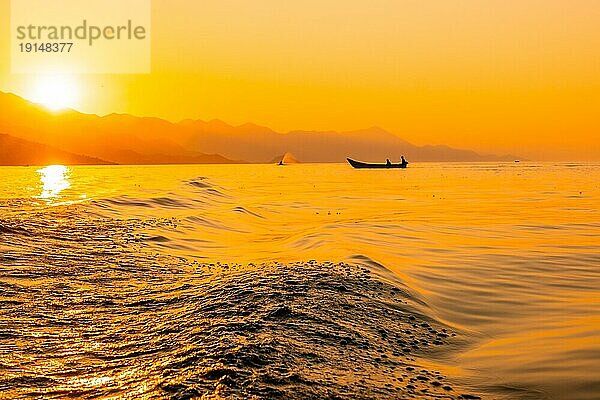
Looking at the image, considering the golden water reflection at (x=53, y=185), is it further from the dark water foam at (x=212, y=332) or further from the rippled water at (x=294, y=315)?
the dark water foam at (x=212, y=332)

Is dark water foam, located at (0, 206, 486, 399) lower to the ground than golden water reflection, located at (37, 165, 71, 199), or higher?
lower

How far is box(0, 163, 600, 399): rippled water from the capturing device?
5082mm

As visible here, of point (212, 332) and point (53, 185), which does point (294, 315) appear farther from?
point (53, 185)

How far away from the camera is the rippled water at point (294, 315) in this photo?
16.7ft

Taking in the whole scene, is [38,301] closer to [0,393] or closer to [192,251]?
[0,393]

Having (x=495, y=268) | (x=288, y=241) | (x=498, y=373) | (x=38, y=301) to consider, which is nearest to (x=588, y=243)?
(x=495, y=268)

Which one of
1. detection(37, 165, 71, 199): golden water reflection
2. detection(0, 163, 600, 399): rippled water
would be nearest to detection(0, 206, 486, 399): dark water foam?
detection(0, 163, 600, 399): rippled water

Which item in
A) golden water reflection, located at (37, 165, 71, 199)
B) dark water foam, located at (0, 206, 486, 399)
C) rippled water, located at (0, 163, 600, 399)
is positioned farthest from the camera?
golden water reflection, located at (37, 165, 71, 199)

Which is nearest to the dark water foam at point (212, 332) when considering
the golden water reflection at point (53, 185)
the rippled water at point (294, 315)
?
the rippled water at point (294, 315)

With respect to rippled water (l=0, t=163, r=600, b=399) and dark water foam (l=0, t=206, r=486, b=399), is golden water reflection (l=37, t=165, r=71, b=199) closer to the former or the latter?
rippled water (l=0, t=163, r=600, b=399)

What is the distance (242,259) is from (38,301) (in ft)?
18.2

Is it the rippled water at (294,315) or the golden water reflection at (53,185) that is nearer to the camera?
the rippled water at (294,315)

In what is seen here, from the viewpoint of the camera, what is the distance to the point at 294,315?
23.4 ft

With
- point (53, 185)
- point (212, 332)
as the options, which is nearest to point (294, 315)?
point (212, 332)
